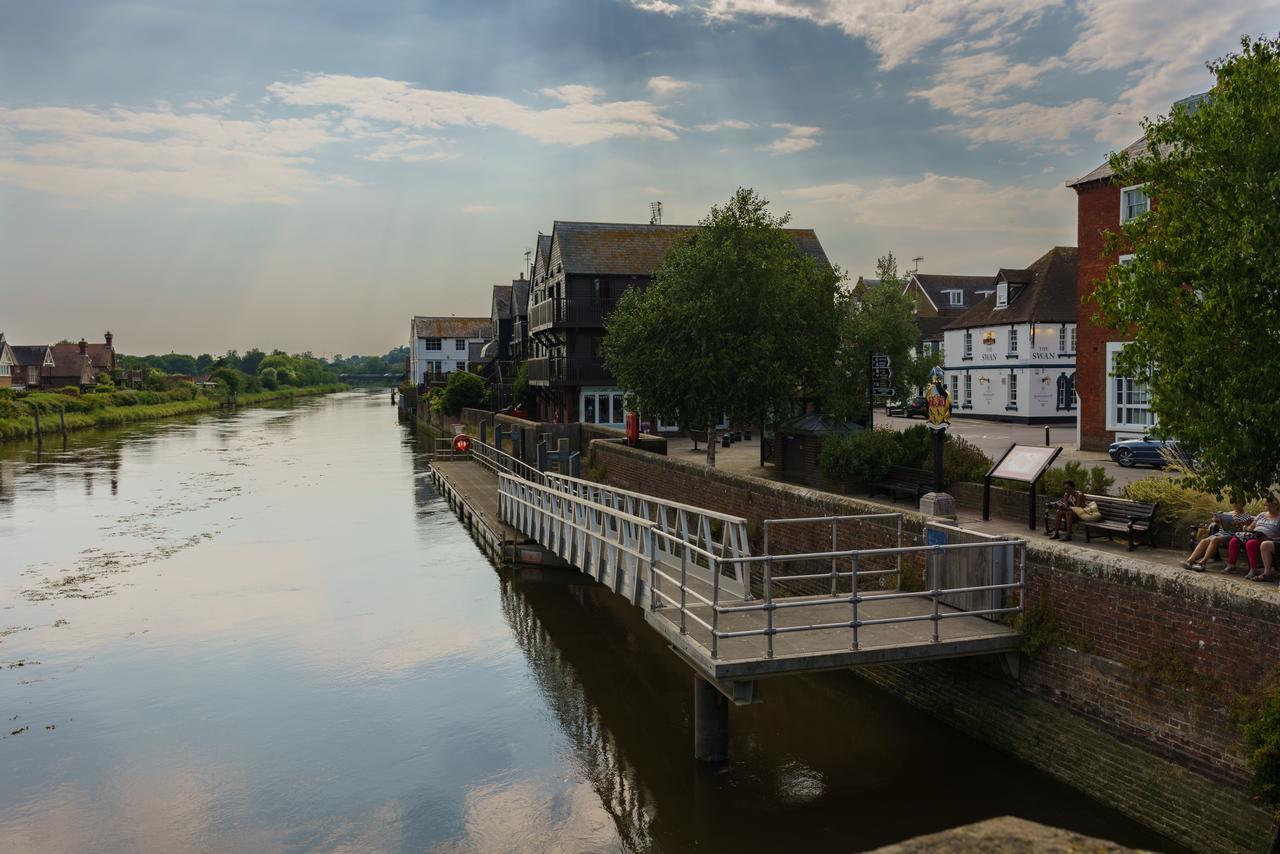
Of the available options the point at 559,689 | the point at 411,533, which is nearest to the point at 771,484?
the point at 559,689

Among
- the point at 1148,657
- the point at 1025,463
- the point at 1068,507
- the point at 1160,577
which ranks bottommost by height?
the point at 1148,657

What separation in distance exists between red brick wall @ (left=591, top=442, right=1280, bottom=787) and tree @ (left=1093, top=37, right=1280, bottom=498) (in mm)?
2536

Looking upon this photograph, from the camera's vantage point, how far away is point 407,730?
1309cm

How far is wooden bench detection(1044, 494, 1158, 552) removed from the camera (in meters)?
13.6

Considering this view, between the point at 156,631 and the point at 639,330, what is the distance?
44.1 ft

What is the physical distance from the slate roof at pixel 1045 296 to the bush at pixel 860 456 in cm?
2433

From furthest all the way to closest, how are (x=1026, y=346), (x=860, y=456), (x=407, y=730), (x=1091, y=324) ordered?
(x=1026, y=346)
(x=1091, y=324)
(x=860, y=456)
(x=407, y=730)

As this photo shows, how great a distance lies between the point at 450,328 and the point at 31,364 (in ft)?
157

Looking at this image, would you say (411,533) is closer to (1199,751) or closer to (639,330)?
(639,330)

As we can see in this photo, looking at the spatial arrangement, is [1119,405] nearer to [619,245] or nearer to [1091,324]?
[1091,324]

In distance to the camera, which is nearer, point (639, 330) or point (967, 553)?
point (967, 553)

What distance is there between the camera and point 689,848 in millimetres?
9742

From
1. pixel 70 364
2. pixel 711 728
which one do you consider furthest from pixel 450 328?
pixel 711 728

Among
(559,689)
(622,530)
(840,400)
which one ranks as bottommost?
(559,689)
